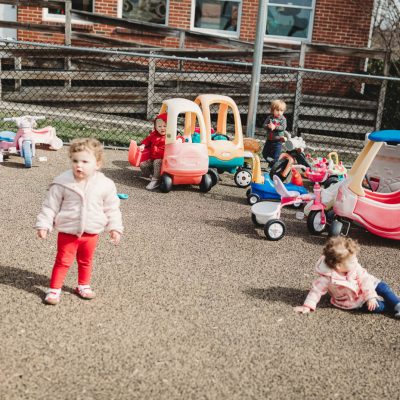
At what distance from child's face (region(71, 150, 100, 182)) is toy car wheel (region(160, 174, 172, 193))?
3.47 metres

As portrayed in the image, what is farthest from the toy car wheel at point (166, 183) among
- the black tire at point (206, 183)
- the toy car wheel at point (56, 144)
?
the toy car wheel at point (56, 144)

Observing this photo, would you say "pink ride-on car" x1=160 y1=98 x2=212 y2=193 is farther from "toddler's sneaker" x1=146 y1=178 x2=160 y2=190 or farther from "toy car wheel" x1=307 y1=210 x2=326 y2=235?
"toy car wheel" x1=307 y1=210 x2=326 y2=235

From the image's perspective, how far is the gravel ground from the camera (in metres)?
3.62

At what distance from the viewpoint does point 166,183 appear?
785 centimetres

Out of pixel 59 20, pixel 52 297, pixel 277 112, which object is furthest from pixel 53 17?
pixel 52 297

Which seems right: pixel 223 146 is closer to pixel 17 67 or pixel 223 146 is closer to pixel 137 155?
pixel 137 155

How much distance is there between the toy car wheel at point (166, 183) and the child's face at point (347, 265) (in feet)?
11.5

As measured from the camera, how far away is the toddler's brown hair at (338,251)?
4633 mm

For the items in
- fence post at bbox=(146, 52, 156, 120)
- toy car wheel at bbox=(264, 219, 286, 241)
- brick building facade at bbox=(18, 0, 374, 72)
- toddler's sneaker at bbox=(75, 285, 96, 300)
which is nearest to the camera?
toddler's sneaker at bbox=(75, 285, 96, 300)

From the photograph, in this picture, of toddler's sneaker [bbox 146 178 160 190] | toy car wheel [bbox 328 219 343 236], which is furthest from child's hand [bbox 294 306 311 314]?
toddler's sneaker [bbox 146 178 160 190]

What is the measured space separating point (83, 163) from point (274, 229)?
102 inches

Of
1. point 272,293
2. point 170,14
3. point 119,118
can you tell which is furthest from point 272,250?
point 170,14

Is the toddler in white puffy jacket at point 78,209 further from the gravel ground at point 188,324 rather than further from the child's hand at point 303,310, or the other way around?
the child's hand at point 303,310

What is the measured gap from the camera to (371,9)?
1573 centimetres
